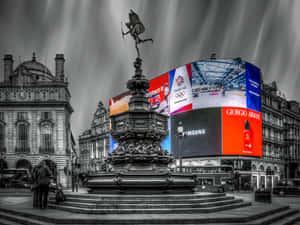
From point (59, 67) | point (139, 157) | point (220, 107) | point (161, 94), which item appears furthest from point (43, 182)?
point (59, 67)

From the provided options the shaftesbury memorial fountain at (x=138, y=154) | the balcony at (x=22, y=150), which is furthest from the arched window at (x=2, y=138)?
the shaftesbury memorial fountain at (x=138, y=154)

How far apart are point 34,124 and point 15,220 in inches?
2071

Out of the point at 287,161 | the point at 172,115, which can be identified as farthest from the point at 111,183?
the point at 287,161

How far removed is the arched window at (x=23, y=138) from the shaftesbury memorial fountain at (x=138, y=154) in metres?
49.9

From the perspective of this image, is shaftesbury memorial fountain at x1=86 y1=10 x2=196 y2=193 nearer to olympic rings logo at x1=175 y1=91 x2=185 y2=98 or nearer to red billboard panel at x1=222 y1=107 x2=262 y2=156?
red billboard panel at x1=222 y1=107 x2=262 y2=156

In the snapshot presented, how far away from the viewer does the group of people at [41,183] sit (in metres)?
11.3

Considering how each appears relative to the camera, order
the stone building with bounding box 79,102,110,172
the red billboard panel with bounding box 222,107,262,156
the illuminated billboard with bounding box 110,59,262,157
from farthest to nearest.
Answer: the stone building with bounding box 79,102,110,172 < the illuminated billboard with bounding box 110,59,262,157 < the red billboard panel with bounding box 222,107,262,156

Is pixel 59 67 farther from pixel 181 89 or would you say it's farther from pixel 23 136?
pixel 181 89

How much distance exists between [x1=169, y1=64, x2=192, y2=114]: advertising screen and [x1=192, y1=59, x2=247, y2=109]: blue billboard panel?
1.79 metres

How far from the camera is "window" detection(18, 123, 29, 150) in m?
59.2

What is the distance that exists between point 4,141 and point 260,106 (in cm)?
4435

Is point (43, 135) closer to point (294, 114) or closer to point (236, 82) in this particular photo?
point (236, 82)

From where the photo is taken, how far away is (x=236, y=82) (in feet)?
173

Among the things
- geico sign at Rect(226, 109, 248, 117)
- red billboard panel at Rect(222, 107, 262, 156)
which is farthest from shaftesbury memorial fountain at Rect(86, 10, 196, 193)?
geico sign at Rect(226, 109, 248, 117)
